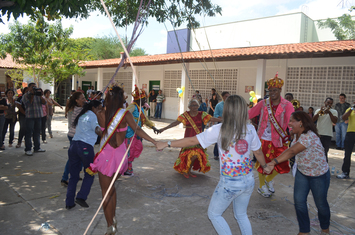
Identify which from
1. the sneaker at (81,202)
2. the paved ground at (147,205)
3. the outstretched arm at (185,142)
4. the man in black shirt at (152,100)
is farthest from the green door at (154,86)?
the outstretched arm at (185,142)

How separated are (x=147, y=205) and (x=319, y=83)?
32.4 feet

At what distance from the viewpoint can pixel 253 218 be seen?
359cm

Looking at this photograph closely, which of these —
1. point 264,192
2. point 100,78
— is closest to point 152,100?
point 100,78

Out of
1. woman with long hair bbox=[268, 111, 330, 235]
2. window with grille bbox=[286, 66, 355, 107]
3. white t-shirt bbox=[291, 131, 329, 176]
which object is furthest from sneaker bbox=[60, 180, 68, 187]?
window with grille bbox=[286, 66, 355, 107]

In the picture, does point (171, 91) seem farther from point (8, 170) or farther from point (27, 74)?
point (8, 170)

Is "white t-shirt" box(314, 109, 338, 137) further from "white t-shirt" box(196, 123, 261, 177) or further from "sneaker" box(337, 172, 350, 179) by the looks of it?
"white t-shirt" box(196, 123, 261, 177)

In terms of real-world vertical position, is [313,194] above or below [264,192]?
above

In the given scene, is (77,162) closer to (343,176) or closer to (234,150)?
(234,150)

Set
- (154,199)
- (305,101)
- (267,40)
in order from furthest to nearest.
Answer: (267,40), (305,101), (154,199)

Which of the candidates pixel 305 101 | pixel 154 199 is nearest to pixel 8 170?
pixel 154 199

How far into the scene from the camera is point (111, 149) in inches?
119

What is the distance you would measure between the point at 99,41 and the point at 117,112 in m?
44.1

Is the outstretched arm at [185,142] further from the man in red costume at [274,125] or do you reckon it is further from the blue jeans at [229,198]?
the man in red costume at [274,125]

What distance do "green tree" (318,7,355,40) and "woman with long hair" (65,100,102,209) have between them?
81.3 feet
